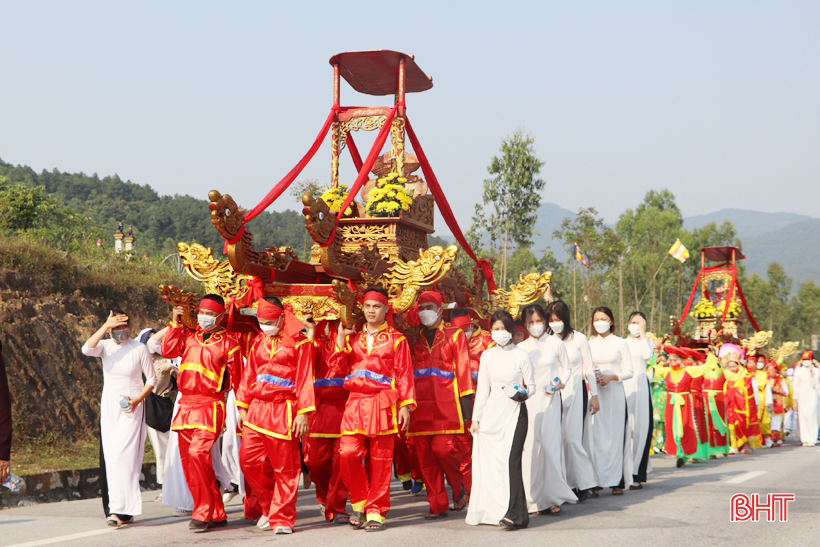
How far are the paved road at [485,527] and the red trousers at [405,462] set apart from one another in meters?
0.21

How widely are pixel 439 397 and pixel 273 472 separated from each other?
1675mm

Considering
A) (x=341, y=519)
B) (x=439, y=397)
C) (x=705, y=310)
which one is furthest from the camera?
(x=705, y=310)

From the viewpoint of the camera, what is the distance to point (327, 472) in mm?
7199

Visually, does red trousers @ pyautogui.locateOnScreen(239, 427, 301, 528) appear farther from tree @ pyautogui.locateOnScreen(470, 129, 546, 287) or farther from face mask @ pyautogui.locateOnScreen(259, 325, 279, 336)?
tree @ pyautogui.locateOnScreen(470, 129, 546, 287)

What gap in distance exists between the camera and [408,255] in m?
9.58

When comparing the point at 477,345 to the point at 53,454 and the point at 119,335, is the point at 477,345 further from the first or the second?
the point at 53,454

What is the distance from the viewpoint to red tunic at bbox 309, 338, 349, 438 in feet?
23.1

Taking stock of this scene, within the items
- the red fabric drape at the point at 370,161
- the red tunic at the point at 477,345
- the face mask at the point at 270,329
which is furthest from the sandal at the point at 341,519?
the red fabric drape at the point at 370,161

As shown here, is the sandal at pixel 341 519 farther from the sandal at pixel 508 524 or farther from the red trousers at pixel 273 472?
the sandal at pixel 508 524

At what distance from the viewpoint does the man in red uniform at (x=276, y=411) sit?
250 inches

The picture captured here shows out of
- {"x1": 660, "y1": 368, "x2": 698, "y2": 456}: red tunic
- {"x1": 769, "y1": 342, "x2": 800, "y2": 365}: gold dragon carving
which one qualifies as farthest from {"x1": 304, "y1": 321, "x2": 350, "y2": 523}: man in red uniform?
{"x1": 769, "y1": 342, "x2": 800, "y2": 365}: gold dragon carving

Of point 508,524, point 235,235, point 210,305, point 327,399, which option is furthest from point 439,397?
point 235,235

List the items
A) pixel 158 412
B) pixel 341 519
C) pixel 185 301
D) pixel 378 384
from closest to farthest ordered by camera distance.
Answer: pixel 378 384 < pixel 341 519 < pixel 185 301 < pixel 158 412

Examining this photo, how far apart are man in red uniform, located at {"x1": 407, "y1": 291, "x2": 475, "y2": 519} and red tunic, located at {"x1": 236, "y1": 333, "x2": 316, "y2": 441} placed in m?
1.39
